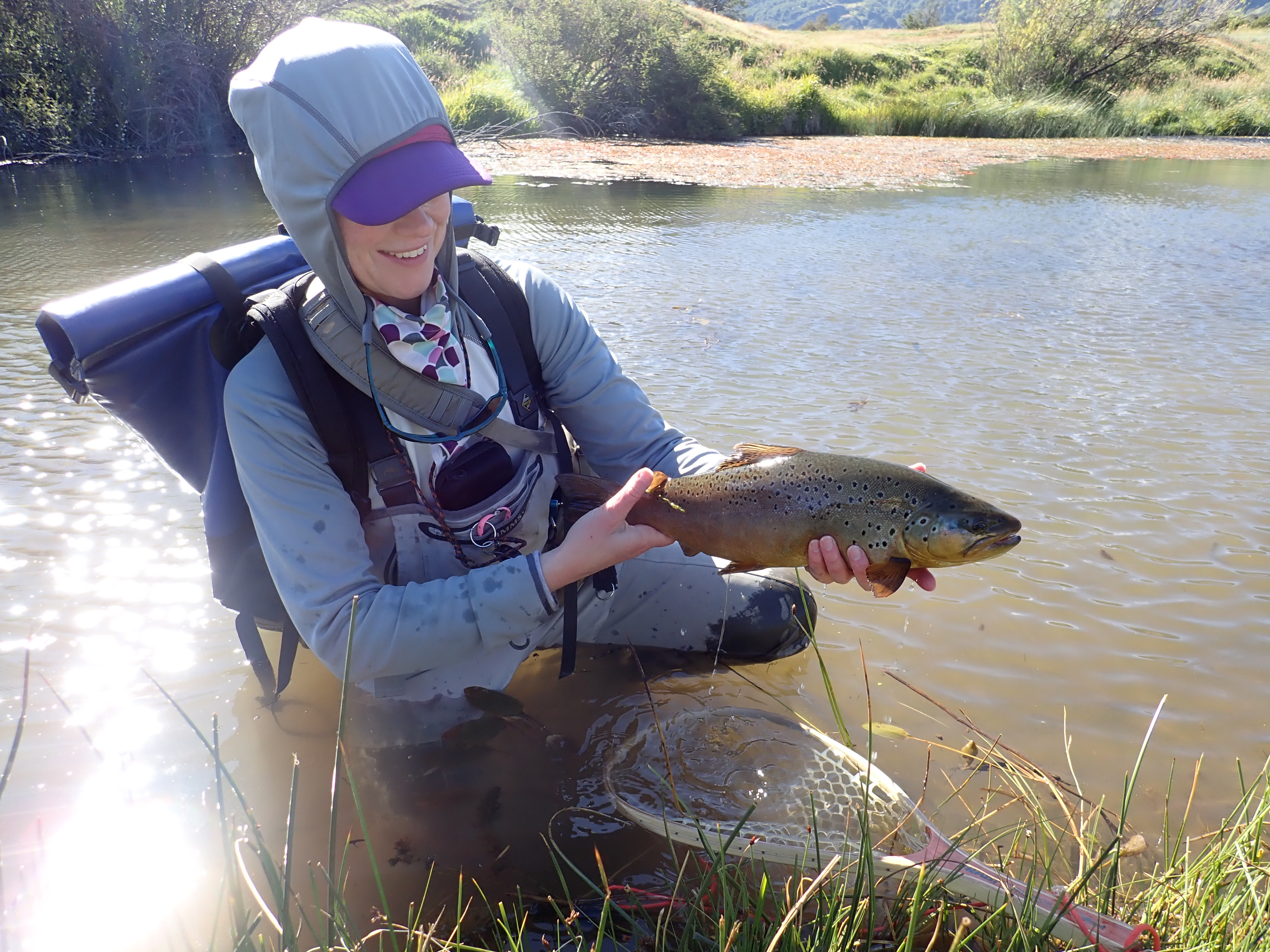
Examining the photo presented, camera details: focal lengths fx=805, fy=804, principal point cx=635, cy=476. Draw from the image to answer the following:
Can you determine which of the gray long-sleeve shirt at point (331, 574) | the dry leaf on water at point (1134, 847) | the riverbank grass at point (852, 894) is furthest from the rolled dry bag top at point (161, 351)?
the dry leaf on water at point (1134, 847)

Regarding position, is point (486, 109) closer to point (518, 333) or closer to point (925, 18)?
point (518, 333)

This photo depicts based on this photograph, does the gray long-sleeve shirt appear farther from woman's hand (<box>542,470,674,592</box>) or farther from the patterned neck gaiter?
the patterned neck gaiter

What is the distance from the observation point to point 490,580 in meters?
2.30

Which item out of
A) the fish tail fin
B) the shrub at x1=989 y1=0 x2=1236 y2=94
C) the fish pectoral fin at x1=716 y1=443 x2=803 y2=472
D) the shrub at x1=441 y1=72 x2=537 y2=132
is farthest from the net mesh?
the shrub at x1=989 y1=0 x2=1236 y2=94

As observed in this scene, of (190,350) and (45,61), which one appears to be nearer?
(190,350)

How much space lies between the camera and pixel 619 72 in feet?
87.9

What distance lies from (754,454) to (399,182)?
1317 millimetres

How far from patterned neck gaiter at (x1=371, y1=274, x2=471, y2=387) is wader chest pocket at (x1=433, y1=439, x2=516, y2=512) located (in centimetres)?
22

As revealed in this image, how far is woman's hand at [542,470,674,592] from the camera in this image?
2295 millimetres

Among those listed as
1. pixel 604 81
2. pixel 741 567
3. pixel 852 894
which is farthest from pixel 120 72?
pixel 852 894

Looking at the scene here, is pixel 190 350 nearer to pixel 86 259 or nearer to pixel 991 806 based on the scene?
pixel 991 806

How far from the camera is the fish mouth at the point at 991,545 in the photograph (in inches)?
88.7

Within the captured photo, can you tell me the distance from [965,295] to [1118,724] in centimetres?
662

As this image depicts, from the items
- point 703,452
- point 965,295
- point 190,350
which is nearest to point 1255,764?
point 703,452
